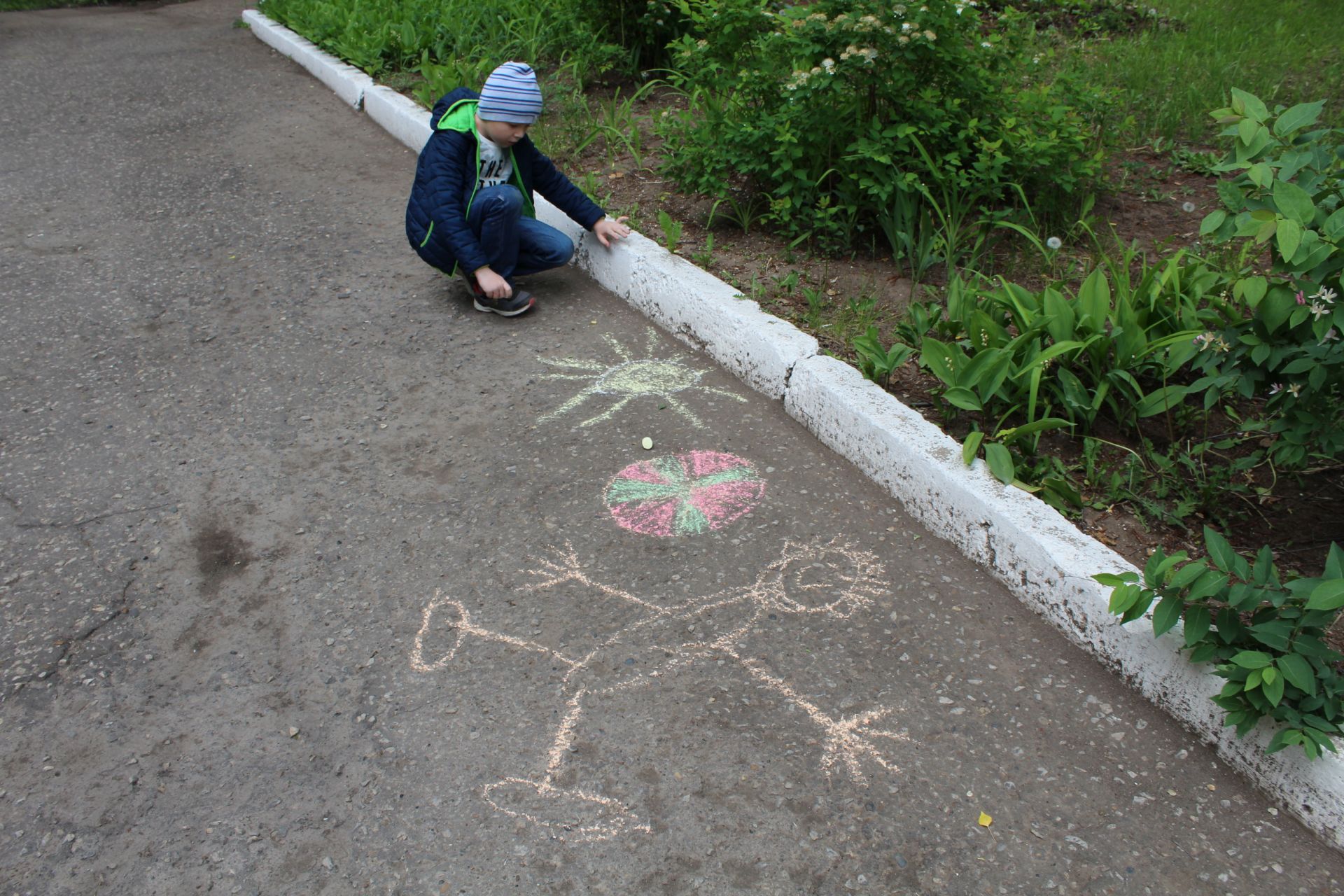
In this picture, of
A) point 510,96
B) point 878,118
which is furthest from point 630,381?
point 878,118

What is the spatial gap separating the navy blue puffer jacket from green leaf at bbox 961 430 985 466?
1.90 metres

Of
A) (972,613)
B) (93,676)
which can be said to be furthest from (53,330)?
(972,613)

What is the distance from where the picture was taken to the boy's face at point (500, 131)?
3.42 meters

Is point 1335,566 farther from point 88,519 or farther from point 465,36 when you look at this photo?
point 465,36

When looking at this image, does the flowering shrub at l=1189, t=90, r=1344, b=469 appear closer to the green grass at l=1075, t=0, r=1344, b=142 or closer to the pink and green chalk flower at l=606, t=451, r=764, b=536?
the pink and green chalk flower at l=606, t=451, r=764, b=536

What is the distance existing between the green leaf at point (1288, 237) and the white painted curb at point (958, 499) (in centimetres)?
74

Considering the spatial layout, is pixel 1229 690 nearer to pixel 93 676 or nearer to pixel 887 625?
pixel 887 625

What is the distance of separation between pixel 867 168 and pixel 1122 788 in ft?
8.12

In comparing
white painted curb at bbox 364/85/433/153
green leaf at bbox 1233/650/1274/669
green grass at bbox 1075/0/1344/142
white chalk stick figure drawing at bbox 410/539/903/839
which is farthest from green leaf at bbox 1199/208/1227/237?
white painted curb at bbox 364/85/433/153

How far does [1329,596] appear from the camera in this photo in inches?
65.2

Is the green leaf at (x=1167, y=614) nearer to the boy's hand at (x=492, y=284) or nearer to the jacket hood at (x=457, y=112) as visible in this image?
the boy's hand at (x=492, y=284)

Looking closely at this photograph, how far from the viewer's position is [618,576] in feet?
7.95

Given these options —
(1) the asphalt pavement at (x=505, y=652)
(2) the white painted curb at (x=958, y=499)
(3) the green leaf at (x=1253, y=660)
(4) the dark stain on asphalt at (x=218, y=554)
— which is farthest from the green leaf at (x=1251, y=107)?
(4) the dark stain on asphalt at (x=218, y=554)

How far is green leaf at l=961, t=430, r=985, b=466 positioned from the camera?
8.18ft
